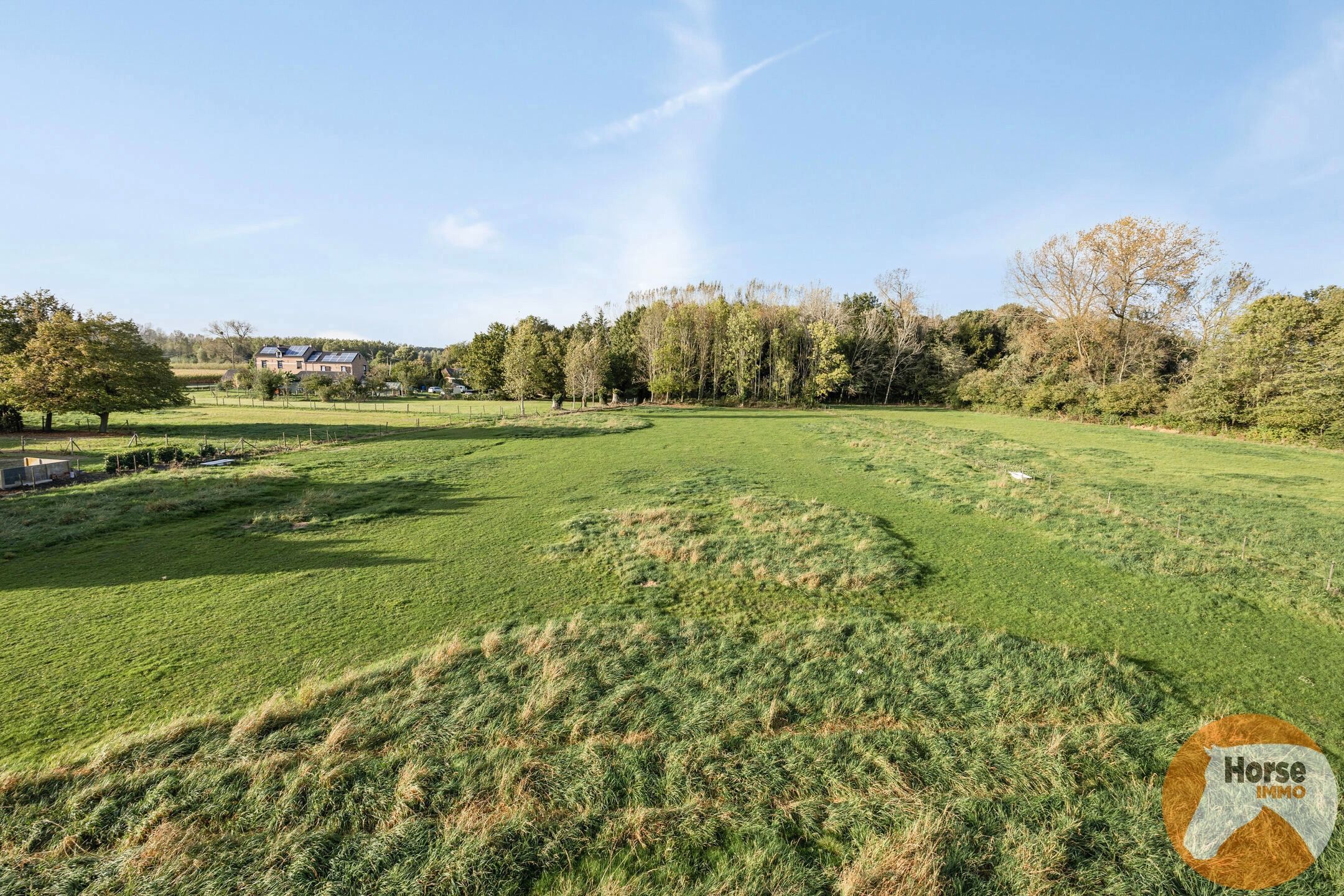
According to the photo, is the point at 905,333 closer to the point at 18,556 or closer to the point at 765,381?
the point at 765,381

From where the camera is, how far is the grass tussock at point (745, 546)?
908 cm

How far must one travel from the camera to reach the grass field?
13.2 ft

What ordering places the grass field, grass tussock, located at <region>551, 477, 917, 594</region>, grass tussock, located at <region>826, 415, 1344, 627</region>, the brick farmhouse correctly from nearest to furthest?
the grass field < grass tussock, located at <region>551, 477, 917, 594</region> < grass tussock, located at <region>826, 415, 1344, 627</region> < the brick farmhouse

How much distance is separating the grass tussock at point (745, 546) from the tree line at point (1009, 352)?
113ft

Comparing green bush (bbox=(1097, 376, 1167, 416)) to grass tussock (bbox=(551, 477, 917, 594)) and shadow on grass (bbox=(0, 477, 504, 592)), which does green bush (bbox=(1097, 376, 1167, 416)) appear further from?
shadow on grass (bbox=(0, 477, 504, 592))

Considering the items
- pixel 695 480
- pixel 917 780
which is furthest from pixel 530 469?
pixel 917 780

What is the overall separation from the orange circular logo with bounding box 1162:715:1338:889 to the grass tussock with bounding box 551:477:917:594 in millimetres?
4184

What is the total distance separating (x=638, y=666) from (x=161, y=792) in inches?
168

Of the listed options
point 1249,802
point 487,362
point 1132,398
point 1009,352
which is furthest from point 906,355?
point 1249,802

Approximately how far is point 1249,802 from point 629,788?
5312 millimetres

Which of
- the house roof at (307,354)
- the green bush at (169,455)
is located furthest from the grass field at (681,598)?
the house roof at (307,354)

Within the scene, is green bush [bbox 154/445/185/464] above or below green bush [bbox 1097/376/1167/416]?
below

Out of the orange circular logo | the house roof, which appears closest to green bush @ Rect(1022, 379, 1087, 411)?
the orange circular logo

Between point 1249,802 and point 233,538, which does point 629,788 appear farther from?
point 233,538
